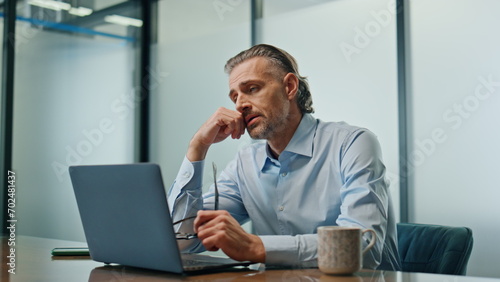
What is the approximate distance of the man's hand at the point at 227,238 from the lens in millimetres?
1296

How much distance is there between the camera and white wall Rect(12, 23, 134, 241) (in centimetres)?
447

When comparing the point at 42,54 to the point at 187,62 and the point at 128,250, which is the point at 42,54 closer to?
the point at 187,62

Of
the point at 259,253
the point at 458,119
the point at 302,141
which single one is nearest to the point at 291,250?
the point at 259,253

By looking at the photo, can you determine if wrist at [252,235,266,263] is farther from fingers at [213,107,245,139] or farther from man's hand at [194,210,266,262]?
fingers at [213,107,245,139]

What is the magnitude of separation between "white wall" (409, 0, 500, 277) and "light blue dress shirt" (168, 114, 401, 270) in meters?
1.69

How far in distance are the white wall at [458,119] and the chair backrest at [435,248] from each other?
1.59 meters

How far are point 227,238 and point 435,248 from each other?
0.76m

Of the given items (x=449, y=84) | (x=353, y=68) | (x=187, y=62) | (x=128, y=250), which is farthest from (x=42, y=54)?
(x=128, y=250)

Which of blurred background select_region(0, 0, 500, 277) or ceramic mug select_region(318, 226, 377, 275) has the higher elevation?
blurred background select_region(0, 0, 500, 277)

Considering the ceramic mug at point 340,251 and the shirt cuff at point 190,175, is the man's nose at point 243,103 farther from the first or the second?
the ceramic mug at point 340,251

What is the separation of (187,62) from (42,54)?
1.12 metres

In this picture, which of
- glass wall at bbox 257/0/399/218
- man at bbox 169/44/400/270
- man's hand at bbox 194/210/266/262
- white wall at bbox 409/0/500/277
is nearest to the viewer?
man's hand at bbox 194/210/266/262

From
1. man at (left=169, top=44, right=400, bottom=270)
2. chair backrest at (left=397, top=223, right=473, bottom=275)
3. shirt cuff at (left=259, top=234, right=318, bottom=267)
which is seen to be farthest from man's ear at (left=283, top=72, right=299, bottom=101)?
shirt cuff at (left=259, top=234, right=318, bottom=267)

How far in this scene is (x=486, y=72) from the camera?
328 cm
